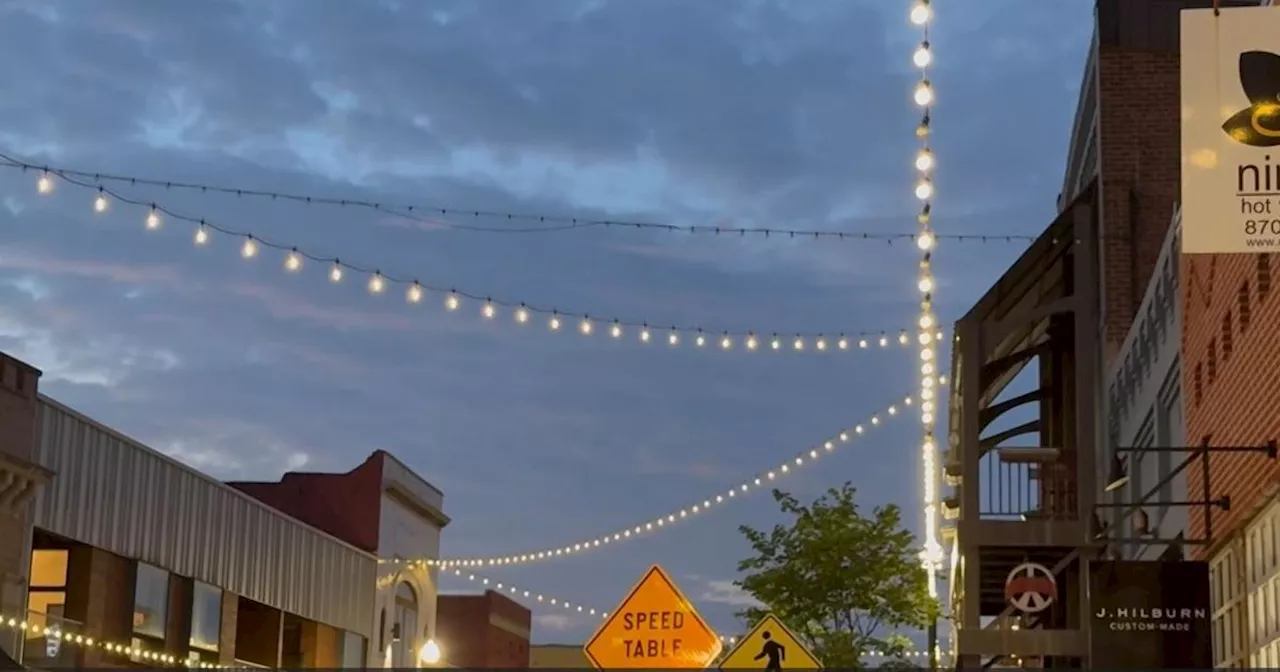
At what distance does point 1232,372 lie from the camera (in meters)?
16.3

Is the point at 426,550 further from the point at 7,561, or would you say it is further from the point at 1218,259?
the point at 1218,259

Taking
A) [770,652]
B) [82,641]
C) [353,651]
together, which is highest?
[353,651]

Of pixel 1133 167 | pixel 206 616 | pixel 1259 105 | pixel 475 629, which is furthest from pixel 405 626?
pixel 1259 105

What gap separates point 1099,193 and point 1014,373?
624 cm

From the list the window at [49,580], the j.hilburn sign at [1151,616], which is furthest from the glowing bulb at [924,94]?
the window at [49,580]

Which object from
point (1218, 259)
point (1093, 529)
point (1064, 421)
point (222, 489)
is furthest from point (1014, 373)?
point (222, 489)

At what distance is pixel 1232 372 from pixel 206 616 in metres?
25.3

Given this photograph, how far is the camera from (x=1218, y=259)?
16.7m

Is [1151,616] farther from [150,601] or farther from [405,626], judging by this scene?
[405,626]

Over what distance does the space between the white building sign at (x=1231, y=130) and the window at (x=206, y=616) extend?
27.7m

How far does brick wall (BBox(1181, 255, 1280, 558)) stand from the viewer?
14586mm

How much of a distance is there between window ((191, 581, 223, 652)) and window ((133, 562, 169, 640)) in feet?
3.78

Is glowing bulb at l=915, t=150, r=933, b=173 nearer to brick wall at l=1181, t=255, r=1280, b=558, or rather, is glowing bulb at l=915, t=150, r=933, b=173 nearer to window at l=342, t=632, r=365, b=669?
brick wall at l=1181, t=255, r=1280, b=558

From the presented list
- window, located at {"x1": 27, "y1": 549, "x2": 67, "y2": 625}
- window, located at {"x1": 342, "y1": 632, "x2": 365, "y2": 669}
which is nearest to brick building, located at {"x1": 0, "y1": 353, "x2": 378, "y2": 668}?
window, located at {"x1": 27, "y1": 549, "x2": 67, "y2": 625}
